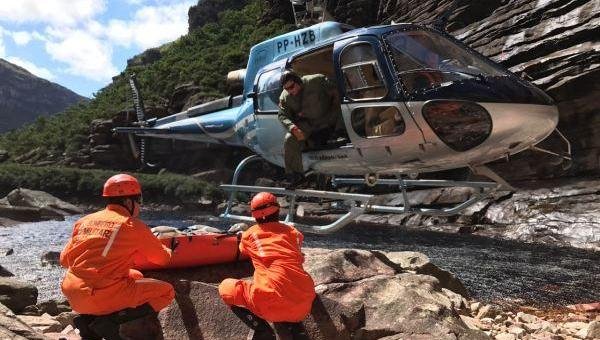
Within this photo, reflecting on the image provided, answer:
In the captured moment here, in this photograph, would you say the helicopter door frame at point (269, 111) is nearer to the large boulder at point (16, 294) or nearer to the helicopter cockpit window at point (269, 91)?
the helicopter cockpit window at point (269, 91)

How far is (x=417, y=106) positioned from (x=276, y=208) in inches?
105

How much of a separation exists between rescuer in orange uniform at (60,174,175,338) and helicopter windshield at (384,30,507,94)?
3847 mm

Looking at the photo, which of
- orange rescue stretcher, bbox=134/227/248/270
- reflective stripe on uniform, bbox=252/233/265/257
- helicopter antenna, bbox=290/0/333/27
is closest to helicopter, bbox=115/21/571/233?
orange rescue stretcher, bbox=134/227/248/270

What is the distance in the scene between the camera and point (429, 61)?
687 cm

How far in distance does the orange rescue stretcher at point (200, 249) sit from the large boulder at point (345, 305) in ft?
0.36

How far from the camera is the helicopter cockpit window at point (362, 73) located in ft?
23.3

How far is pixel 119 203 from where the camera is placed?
15.0 feet

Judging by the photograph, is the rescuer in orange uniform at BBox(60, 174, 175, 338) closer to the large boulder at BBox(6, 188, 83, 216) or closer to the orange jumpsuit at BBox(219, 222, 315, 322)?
the orange jumpsuit at BBox(219, 222, 315, 322)

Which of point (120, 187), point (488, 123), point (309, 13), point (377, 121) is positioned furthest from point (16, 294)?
point (309, 13)

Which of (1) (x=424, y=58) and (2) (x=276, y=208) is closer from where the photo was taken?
(2) (x=276, y=208)

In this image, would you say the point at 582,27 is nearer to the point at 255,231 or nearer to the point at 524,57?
the point at 524,57

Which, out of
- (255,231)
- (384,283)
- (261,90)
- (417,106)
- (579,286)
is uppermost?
(261,90)

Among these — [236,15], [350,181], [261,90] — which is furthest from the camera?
[236,15]

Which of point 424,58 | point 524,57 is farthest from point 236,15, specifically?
point 424,58
